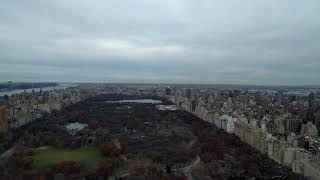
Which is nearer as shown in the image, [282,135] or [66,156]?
[66,156]

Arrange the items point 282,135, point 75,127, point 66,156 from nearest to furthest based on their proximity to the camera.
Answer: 1. point 66,156
2. point 282,135
3. point 75,127

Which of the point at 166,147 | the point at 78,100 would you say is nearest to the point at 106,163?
the point at 166,147

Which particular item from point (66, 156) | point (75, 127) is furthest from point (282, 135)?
point (75, 127)

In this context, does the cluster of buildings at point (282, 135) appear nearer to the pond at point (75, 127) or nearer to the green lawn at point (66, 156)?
the green lawn at point (66, 156)

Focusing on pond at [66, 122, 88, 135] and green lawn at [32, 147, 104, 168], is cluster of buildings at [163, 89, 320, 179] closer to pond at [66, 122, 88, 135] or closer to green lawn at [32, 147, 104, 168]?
green lawn at [32, 147, 104, 168]

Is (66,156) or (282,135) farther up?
(282,135)

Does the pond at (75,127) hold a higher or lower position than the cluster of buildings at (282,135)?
lower

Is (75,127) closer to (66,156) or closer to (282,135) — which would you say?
(66,156)

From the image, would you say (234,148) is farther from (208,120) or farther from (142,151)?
(208,120)

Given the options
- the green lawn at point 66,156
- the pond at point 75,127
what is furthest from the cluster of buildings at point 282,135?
the pond at point 75,127
